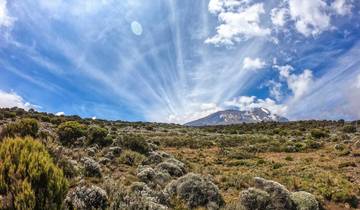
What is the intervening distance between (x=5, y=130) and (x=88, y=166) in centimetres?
423

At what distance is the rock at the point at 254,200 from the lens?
9789 millimetres

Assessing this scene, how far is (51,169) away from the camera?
17.8 ft

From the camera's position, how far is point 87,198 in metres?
6.90

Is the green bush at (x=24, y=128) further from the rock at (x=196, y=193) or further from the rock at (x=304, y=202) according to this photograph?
the rock at (x=304, y=202)

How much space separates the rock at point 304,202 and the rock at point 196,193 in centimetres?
270

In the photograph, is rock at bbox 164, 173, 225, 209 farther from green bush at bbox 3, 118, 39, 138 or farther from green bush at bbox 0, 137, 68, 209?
green bush at bbox 3, 118, 39, 138

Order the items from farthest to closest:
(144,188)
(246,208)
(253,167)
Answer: (253,167)
(246,208)
(144,188)

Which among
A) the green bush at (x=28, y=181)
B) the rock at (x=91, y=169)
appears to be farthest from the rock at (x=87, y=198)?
the rock at (x=91, y=169)

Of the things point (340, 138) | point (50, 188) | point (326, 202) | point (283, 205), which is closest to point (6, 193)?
point (50, 188)

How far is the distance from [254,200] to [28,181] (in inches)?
278

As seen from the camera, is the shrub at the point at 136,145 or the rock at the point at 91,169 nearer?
the rock at the point at 91,169

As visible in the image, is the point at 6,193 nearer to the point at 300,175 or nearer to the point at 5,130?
the point at 5,130

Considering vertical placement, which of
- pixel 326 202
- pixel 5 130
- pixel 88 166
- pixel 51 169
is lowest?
pixel 326 202

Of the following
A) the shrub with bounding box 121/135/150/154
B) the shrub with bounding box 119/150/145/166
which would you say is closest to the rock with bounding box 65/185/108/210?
the shrub with bounding box 119/150/145/166
